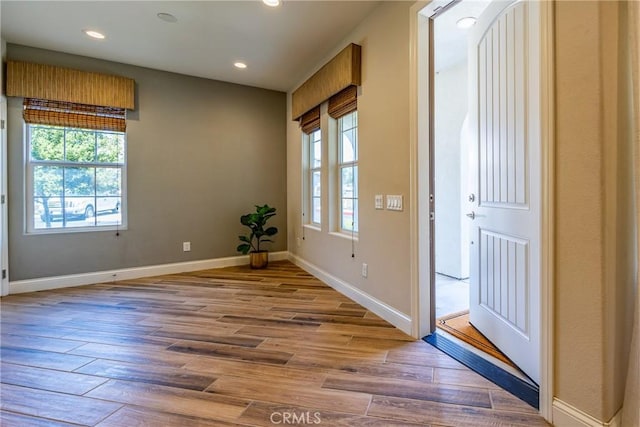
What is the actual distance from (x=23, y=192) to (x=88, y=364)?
260 cm

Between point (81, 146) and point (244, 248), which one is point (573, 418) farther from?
point (81, 146)

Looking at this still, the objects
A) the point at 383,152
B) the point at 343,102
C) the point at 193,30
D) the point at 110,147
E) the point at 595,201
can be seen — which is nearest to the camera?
the point at 595,201

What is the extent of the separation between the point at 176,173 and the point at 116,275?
1500 mm

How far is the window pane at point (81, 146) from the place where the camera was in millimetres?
3648

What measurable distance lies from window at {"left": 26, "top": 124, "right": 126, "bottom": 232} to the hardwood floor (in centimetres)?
102

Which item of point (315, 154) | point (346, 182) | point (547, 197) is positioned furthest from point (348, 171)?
point (547, 197)

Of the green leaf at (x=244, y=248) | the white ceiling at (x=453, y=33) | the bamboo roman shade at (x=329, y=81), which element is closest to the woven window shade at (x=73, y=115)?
the green leaf at (x=244, y=248)

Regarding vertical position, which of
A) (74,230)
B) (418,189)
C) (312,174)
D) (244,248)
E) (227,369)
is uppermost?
(312,174)

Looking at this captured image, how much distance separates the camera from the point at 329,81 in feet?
10.9

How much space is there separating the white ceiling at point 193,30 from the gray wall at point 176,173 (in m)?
0.40

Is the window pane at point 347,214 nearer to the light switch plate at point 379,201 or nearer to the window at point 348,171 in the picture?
the window at point 348,171

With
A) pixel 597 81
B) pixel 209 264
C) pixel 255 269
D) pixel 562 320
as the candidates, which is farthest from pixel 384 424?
pixel 209 264

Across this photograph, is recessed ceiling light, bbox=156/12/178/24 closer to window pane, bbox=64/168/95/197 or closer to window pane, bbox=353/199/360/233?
window pane, bbox=64/168/95/197

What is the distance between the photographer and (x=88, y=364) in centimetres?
195
